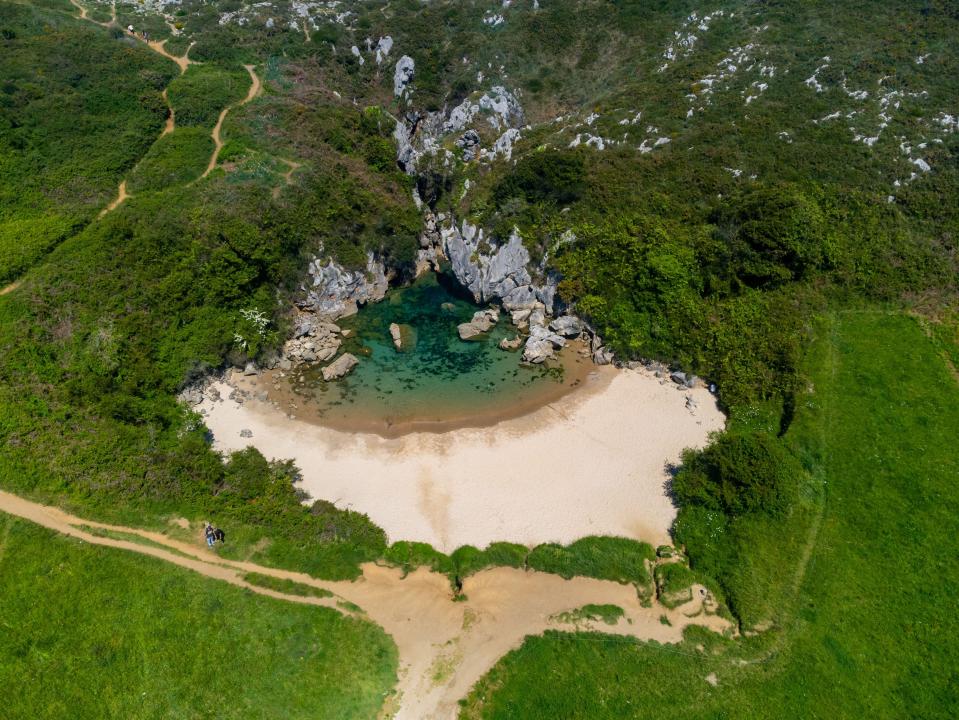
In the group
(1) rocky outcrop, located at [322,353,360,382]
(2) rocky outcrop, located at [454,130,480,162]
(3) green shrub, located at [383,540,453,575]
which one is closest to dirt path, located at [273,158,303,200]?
(1) rocky outcrop, located at [322,353,360,382]

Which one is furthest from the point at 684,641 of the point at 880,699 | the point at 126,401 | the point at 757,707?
the point at 126,401

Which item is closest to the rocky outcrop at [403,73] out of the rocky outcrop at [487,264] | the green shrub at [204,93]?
the green shrub at [204,93]

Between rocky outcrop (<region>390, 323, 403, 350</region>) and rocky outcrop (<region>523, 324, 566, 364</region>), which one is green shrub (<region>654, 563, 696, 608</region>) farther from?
rocky outcrop (<region>390, 323, 403, 350</region>)

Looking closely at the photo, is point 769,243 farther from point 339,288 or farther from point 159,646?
point 159,646

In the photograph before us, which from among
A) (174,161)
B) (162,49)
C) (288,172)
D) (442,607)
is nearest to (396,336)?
(288,172)

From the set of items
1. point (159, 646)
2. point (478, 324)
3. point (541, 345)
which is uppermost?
point (541, 345)

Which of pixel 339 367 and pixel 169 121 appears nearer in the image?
pixel 339 367
